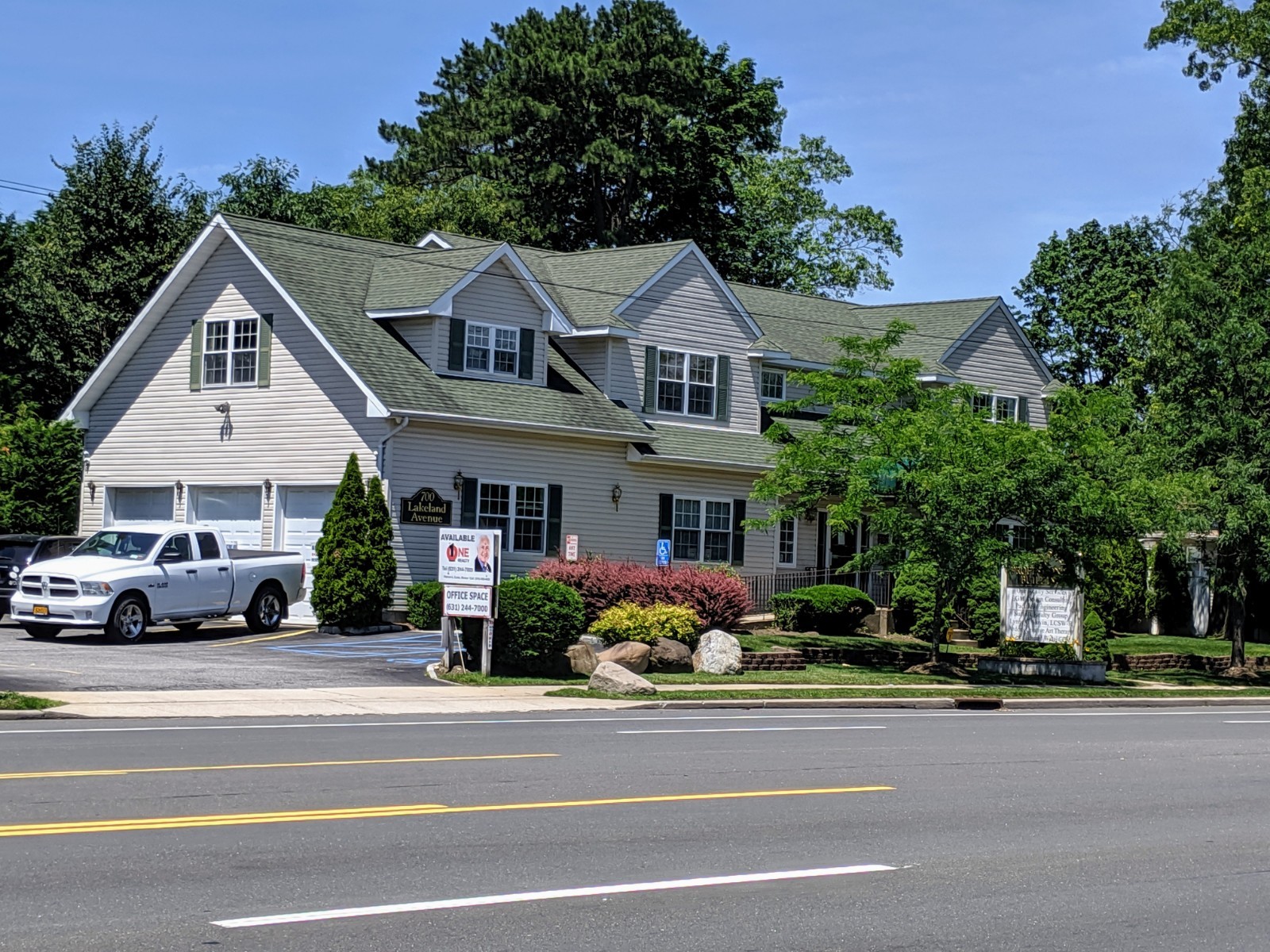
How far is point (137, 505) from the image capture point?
3531 centimetres

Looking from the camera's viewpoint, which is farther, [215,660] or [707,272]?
[707,272]

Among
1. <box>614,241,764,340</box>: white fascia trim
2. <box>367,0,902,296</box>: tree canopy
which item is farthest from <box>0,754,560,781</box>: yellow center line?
<box>367,0,902,296</box>: tree canopy

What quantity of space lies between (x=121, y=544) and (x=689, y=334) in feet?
50.2

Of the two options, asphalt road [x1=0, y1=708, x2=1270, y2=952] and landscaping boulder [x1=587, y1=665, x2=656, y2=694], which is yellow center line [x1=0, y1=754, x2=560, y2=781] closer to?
asphalt road [x1=0, y1=708, x2=1270, y2=952]

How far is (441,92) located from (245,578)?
46.0 m

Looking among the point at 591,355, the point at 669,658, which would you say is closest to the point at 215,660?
the point at 669,658

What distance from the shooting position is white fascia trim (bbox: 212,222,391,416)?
3048 cm

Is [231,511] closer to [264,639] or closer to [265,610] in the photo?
[265,610]

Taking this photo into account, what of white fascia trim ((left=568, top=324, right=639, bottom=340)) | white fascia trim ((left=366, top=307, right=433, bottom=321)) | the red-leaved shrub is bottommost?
the red-leaved shrub

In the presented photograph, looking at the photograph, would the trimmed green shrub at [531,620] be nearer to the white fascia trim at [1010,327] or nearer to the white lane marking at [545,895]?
the white lane marking at [545,895]

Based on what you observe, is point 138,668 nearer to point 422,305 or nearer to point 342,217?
point 422,305

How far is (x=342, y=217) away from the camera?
58219 mm

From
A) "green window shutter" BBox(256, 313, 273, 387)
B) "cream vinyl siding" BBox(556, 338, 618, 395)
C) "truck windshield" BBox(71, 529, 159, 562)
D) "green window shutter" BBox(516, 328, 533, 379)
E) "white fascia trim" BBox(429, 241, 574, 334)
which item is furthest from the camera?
"cream vinyl siding" BBox(556, 338, 618, 395)

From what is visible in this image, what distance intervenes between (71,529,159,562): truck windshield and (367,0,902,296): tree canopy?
38.3 metres
